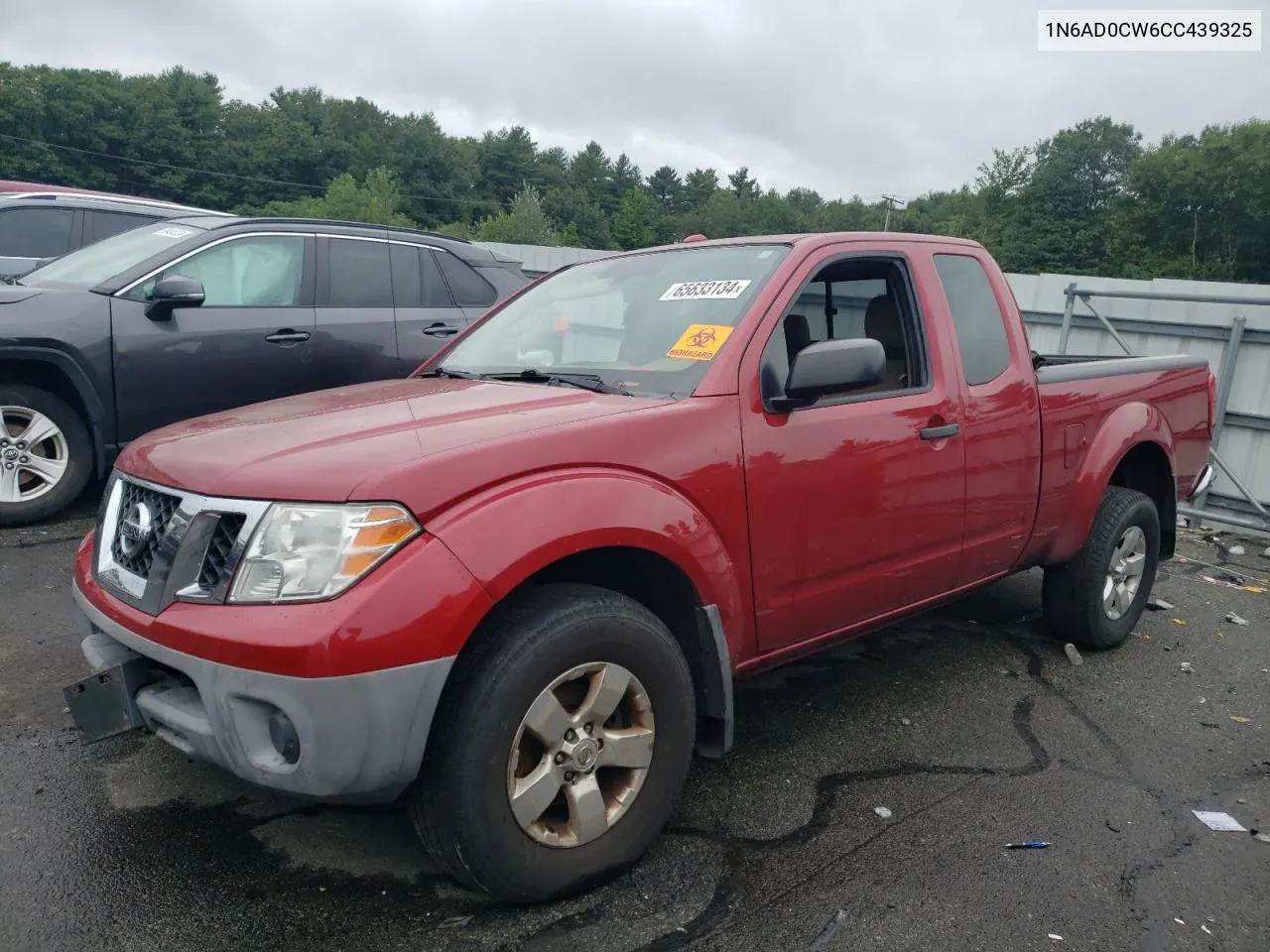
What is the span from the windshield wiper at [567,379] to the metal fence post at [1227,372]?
645cm

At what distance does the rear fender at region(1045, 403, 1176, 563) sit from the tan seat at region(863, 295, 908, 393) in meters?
1.11

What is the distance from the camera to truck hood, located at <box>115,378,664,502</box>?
7.35 feet

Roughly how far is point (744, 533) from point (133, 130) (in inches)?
3597

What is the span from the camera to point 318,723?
2061mm

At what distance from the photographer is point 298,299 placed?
6141 millimetres

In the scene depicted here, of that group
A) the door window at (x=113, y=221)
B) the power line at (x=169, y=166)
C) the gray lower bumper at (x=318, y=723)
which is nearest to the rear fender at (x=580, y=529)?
the gray lower bumper at (x=318, y=723)

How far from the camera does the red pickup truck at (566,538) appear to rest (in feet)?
7.00

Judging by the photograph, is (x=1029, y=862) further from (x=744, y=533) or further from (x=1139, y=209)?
(x=1139, y=209)

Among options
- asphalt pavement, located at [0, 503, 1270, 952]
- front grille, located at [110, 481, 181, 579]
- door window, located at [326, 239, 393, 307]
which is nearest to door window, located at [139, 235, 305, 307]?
door window, located at [326, 239, 393, 307]

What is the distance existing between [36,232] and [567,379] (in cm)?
665

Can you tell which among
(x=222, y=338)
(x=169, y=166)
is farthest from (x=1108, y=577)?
(x=169, y=166)

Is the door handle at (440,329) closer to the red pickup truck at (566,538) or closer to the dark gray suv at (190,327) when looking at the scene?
the dark gray suv at (190,327)

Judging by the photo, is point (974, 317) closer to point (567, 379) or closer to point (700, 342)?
point (700, 342)

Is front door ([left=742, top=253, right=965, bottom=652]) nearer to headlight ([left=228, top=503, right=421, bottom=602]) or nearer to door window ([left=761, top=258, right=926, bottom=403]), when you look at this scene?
door window ([left=761, top=258, right=926, bottom=403])
